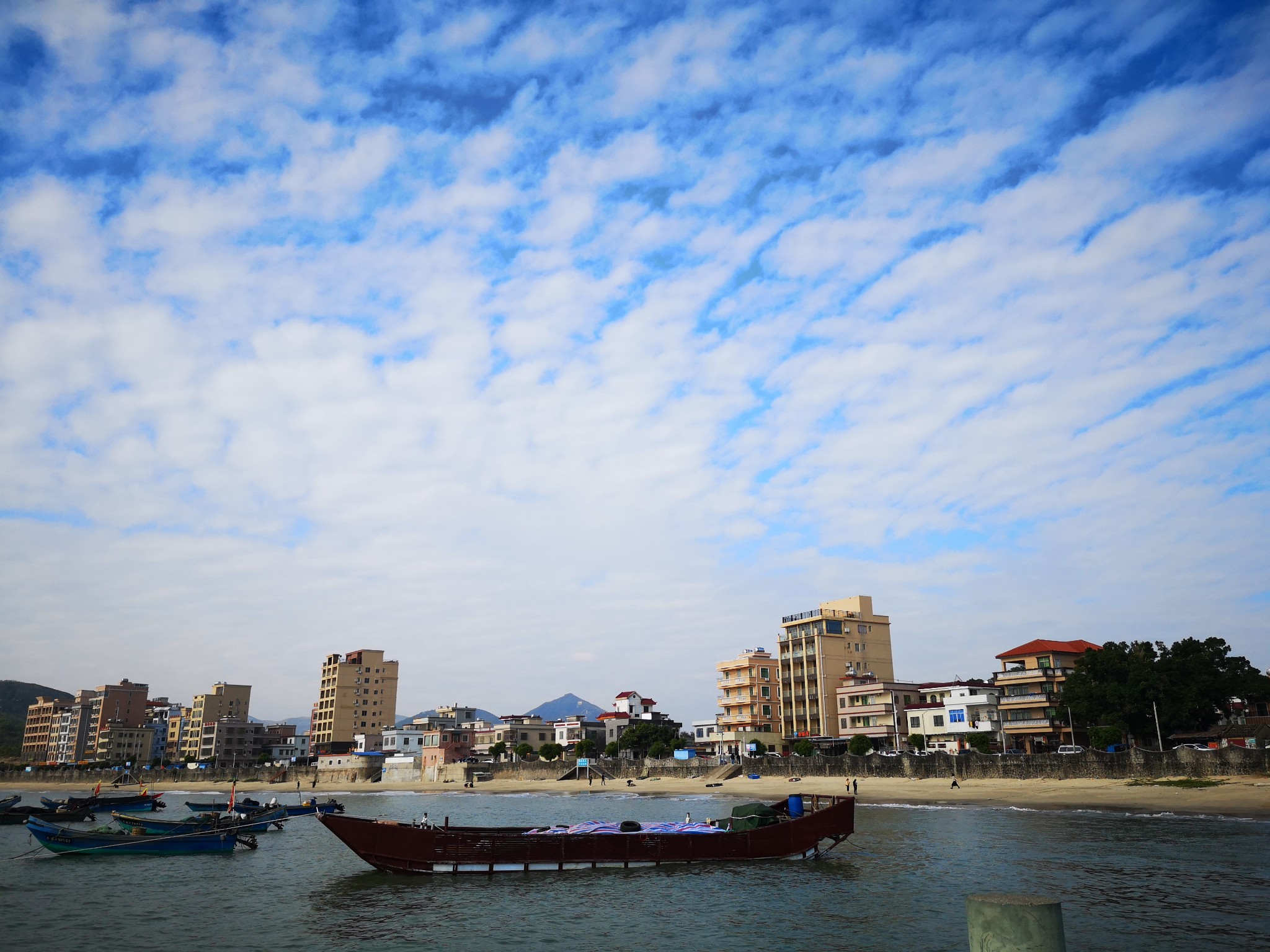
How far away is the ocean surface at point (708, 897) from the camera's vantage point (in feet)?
90.5

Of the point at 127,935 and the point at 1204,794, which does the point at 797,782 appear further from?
the point at 127,935

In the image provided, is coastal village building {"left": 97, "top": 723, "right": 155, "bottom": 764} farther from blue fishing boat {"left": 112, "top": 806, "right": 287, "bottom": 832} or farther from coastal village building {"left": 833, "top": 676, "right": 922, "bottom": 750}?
coastal village building {"left": 833, "top": 676, "right": 922, "bottom": 750}

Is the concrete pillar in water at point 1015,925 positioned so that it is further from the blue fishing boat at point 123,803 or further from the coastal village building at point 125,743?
the coastal village building at point 125,743

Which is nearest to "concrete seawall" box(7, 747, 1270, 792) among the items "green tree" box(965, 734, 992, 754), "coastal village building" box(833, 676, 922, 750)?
"green tree" box(965, 734, 992, 754)

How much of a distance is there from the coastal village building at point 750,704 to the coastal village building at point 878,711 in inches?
433

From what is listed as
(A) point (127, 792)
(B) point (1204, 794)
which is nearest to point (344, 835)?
(B) point (1204, 794)

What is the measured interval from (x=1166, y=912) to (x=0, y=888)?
49.5 metres

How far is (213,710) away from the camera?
18500cm

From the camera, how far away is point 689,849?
42.3 metres

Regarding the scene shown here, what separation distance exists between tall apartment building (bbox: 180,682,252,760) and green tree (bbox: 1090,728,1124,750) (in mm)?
172529

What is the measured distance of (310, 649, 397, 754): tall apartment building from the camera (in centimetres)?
17288

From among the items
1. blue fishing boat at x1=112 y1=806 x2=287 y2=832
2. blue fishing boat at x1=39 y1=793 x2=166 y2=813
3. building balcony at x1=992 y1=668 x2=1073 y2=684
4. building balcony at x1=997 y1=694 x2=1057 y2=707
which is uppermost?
building balcony at x1=992 y1=668 x2=1073 y2=684

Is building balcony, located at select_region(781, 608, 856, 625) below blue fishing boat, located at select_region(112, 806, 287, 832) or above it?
above

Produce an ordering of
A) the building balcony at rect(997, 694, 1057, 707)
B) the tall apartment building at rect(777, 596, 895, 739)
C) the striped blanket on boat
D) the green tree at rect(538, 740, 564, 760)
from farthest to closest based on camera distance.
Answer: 1. the green tree at rect(538, 740, 564, 760)
2. the tall apartment building at rect(777, 596, 895, 739)
3. the building balcony at rect(997, 694, 1057, 707)
4. the striped blanket on boat
